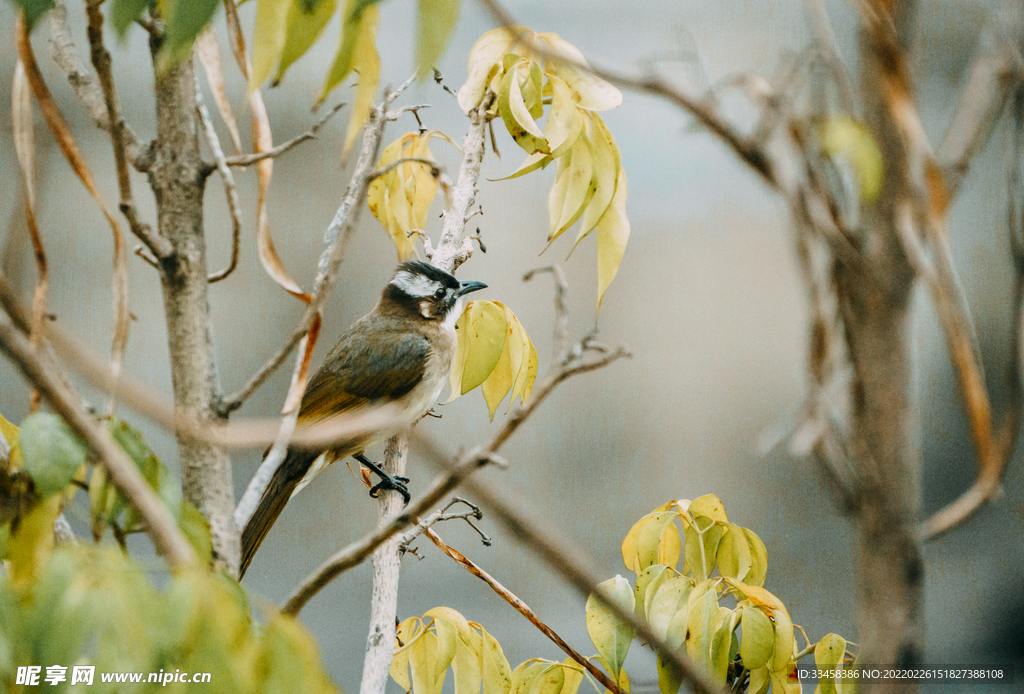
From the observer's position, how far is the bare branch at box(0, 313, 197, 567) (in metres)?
0.48

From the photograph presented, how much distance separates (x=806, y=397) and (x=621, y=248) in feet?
0.93

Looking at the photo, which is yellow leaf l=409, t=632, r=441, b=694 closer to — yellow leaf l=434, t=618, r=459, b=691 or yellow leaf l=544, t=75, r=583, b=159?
yellow leaf l=434, t=618, r=459, b=691

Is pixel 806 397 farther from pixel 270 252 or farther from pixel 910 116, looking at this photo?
pixel 270 252

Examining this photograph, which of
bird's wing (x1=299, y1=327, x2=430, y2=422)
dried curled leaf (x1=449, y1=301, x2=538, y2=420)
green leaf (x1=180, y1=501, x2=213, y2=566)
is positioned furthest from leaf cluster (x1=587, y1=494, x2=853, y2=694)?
bird's wing (x1=299, y1=327, x2=430, y2=422)

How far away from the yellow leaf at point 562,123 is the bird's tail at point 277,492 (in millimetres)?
652

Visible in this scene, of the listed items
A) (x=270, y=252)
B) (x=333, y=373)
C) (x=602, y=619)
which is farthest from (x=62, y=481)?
(x=333, y=373)

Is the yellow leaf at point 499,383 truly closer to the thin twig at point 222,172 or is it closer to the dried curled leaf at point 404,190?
the dried curled leaf at point 404,190

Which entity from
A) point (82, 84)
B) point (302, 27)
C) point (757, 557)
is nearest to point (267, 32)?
point (302, 27)

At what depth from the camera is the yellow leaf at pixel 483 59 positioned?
91cm

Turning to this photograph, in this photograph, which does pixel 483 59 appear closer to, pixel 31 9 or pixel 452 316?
pixel 31 9

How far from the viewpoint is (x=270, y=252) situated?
723 mm

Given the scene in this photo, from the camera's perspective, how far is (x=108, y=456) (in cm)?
48

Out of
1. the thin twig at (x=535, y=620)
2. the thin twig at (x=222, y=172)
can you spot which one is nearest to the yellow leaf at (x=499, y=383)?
the thin twig at (x=535, y=620)

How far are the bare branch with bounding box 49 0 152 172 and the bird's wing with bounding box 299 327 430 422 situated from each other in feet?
2.95
